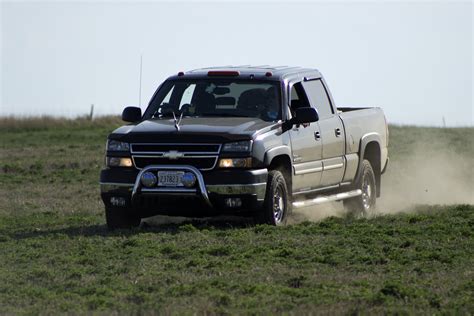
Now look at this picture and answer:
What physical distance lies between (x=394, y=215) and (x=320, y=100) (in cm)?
181

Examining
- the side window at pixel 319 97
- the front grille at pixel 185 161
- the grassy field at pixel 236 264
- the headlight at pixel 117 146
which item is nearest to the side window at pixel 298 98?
the side window at pixel 319 97

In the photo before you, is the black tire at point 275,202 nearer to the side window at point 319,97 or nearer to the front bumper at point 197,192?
the front bumper at point 197,192

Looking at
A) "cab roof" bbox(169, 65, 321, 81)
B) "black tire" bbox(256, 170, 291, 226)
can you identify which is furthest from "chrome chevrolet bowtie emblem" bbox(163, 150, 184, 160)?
"cab roof" bbox(169, 65, 321, 81)

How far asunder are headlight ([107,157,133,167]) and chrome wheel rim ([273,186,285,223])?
172 centimetres

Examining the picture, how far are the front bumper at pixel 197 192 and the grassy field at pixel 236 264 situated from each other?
253 mm

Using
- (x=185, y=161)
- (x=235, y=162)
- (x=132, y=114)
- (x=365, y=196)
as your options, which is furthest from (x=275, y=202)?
(x=365, y=196)

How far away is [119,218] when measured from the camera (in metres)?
15.2

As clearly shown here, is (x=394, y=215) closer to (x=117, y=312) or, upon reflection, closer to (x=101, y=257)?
(x=101, y=257)

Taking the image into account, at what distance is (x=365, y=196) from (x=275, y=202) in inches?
126

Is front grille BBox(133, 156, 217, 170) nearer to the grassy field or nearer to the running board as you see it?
the grassy field

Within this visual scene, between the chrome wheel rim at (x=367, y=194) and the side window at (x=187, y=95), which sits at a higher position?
the side window at (x=187, y=95)

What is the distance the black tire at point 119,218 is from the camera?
15141mm

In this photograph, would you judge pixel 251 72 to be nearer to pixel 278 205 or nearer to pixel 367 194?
pixel 278 205

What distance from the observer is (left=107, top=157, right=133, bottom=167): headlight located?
48.9ft
